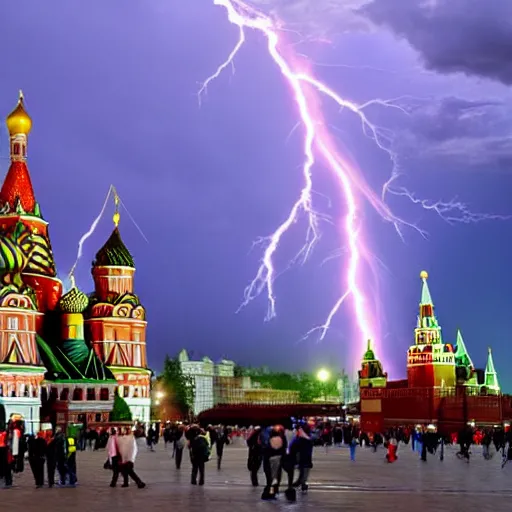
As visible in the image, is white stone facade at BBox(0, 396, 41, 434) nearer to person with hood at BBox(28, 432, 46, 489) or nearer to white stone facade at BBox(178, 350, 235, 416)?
person with hood at BBox(28, 432, 46, 489)

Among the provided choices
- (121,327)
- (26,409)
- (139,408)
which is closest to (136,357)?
(121,327)

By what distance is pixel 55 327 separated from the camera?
259 feet

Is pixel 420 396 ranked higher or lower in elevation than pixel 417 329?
lower

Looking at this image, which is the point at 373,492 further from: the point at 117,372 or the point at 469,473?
the point at 117,372

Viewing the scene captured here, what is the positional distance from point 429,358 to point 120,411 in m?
37.9

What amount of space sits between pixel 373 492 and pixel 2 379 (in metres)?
49.6

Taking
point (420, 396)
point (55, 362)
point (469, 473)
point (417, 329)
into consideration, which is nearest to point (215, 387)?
point (417, 329)

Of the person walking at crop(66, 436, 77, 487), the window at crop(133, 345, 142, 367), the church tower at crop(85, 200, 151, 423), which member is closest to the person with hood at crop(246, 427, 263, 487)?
the person walking at crop(66, 436, 77, 487)

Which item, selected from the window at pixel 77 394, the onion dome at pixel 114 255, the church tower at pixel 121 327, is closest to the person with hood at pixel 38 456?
the window at pixel 77 394

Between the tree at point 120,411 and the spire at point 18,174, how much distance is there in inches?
671

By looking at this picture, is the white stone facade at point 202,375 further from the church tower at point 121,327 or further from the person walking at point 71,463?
the person walking at point 71,463

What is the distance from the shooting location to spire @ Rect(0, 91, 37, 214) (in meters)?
80.4

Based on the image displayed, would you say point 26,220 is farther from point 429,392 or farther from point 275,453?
point 275,453

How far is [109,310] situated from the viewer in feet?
270
